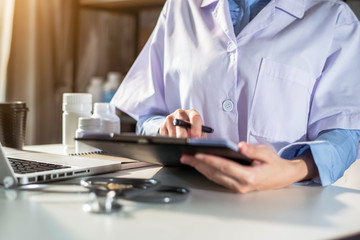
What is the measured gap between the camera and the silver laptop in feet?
2.66

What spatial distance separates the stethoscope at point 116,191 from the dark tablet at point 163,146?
6cm

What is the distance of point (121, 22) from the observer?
2895 mm

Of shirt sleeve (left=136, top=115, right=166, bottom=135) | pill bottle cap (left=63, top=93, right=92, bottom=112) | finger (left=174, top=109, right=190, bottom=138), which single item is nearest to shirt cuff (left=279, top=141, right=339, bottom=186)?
finger (left=174, top=109, right=190, bottom=138)

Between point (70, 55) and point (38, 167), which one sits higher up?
point (70, 55)

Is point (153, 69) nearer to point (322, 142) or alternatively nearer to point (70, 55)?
point (322, 142)

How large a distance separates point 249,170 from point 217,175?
54mm

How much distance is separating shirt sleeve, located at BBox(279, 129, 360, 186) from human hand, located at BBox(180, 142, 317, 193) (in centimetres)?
8

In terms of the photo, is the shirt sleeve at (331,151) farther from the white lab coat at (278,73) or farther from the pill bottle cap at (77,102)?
the pill bottle cap at (77,102)

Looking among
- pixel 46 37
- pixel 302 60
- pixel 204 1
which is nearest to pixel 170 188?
pixel 302 60

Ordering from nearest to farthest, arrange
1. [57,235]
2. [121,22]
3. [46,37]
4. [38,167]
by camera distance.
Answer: [57,235] → [38,167] → [46,37] → [121,22]

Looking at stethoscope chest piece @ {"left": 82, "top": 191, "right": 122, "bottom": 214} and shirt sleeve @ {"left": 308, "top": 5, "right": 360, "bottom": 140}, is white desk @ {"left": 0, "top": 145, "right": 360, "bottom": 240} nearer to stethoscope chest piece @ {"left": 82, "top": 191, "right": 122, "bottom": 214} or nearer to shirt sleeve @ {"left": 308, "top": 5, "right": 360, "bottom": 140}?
stethoscope chest piece @ {"left": 82, "top": 191, "right": 122, "bottom": 214}

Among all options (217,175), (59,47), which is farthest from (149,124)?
(59,47)

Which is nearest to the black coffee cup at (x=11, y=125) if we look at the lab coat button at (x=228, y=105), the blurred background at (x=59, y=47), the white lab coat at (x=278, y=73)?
the white lab coat at (x=278, y=73)

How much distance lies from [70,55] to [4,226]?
88.5 inches
